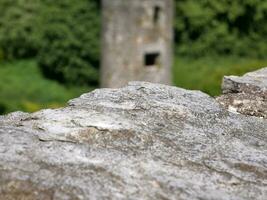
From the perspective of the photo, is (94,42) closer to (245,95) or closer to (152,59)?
(152,59)

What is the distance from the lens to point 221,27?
65.5 feet

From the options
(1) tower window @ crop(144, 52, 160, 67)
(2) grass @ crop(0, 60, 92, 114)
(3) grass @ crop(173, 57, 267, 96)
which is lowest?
(2) grass @ crop(0, 60, 92, 114)

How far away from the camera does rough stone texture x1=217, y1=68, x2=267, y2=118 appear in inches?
127

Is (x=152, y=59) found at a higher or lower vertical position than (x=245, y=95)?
lower

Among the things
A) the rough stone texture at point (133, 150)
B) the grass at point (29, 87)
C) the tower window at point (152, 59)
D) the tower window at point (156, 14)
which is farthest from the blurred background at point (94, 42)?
the rough stone texture at point (133, 150)

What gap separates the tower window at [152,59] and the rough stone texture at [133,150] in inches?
554

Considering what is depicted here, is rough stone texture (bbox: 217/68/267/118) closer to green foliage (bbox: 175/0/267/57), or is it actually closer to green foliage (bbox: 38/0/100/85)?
green foliage (bbox: 38/0/100/85)

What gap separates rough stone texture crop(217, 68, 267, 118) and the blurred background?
15.6m

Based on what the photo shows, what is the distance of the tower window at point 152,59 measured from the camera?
17141mm

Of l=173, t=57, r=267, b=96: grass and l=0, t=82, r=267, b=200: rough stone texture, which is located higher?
l=0, t=82, r=267, b=200: rough stone texture

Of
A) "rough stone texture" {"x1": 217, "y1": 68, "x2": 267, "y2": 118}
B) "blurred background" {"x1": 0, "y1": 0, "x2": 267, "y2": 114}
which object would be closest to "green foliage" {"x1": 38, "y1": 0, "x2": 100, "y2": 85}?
"blurred background" {"x1": 0, "y1": 0, "x2": 267, "y2": 114}

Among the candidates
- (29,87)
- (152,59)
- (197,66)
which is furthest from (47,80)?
(197,66)

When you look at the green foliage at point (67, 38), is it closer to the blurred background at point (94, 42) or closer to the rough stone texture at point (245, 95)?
the blurred background at point (94, 42)

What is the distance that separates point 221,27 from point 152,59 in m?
3.23
